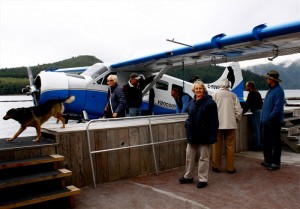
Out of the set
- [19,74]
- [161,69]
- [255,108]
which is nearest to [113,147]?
[255,108]

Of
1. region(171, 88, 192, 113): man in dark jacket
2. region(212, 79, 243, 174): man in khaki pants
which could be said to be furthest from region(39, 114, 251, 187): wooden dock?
region(171, 88, 192, 113): man in dark jacket

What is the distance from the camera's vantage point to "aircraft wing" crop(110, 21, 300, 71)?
5549 millimetres

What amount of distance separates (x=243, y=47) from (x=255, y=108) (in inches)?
55.1

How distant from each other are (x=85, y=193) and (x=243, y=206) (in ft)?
6.48

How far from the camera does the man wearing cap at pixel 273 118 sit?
4930 millimetres

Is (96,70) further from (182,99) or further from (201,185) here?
(201,185)

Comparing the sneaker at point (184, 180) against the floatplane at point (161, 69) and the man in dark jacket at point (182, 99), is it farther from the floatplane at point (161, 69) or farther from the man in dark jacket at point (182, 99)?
the floatplane at point (161, 69)

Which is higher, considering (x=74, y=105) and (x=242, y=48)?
(x=242, y=48)

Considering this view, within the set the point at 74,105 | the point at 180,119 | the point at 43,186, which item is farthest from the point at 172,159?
the point at 74,105

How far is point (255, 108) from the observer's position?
6.71 metres

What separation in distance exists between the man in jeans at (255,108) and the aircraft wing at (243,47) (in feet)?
2.55

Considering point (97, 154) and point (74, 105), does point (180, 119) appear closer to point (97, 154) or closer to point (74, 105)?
point (97, 154)

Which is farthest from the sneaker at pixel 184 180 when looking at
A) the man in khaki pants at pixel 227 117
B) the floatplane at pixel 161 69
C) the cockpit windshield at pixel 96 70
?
the cockpit windshield at pixel 96 70

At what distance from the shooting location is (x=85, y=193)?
13.1 ft
